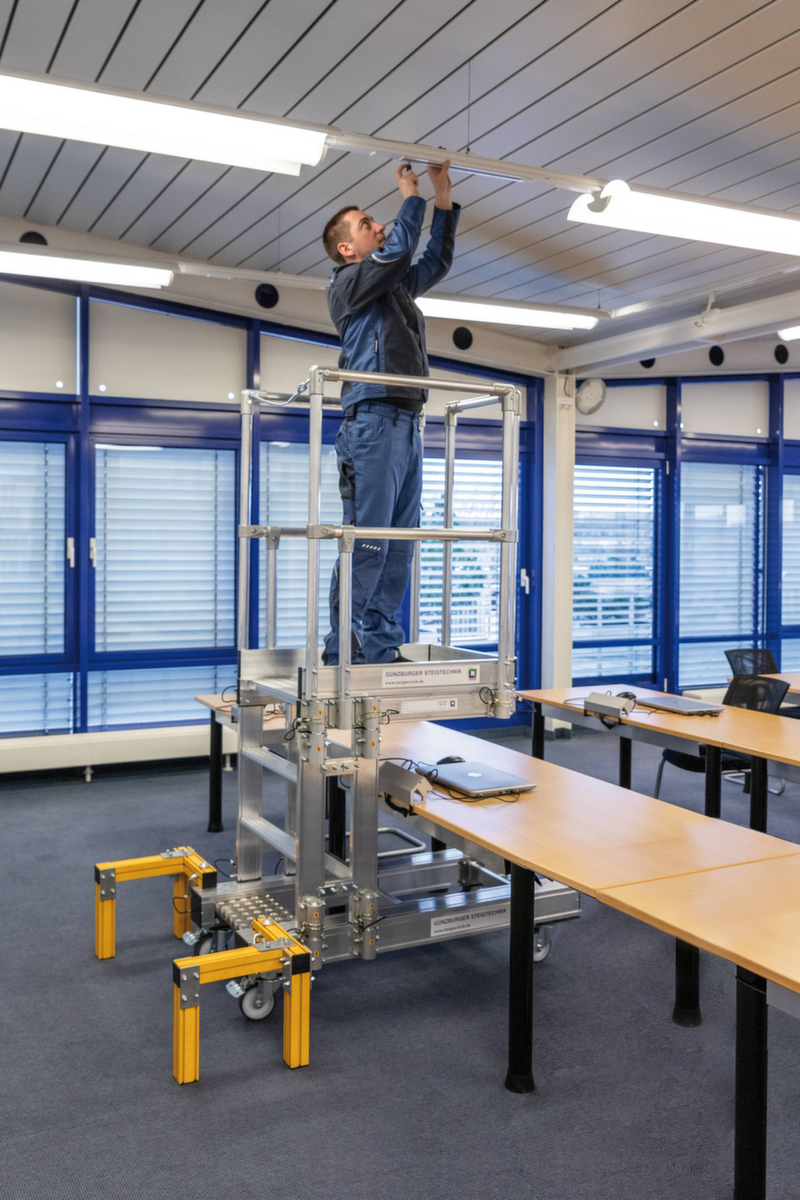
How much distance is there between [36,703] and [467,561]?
326 cm

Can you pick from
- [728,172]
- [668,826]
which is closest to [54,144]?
[728,172]

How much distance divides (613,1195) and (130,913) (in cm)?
228

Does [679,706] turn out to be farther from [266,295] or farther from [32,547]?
[32,547]

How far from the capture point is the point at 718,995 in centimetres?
307

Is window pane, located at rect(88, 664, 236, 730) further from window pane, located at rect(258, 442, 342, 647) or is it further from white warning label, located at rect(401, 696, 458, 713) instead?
white warning label, located at rect(401, 696, 458, 713)

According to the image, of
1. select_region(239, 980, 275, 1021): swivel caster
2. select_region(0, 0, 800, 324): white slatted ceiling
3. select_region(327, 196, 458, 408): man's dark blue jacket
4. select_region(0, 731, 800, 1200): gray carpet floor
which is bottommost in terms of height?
select_region(0, 731, 800, 1200): gray carpet floor

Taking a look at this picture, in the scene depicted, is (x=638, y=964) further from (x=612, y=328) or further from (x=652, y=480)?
(x=652, y=480)

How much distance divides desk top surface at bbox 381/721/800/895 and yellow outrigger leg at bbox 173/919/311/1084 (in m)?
0.54

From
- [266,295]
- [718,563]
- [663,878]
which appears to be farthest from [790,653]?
[663,878]

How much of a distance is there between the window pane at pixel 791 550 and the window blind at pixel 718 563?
0.28m

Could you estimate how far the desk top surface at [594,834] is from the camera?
2.18 metres

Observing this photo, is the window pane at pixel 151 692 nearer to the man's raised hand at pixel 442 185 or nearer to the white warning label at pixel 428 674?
the white warning label at pixel 428 674

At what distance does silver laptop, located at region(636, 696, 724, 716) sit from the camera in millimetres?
4203

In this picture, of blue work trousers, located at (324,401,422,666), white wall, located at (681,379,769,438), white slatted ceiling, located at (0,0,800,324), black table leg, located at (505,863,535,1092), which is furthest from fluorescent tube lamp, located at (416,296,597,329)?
black table leg, located at (505,863,535,1092)
